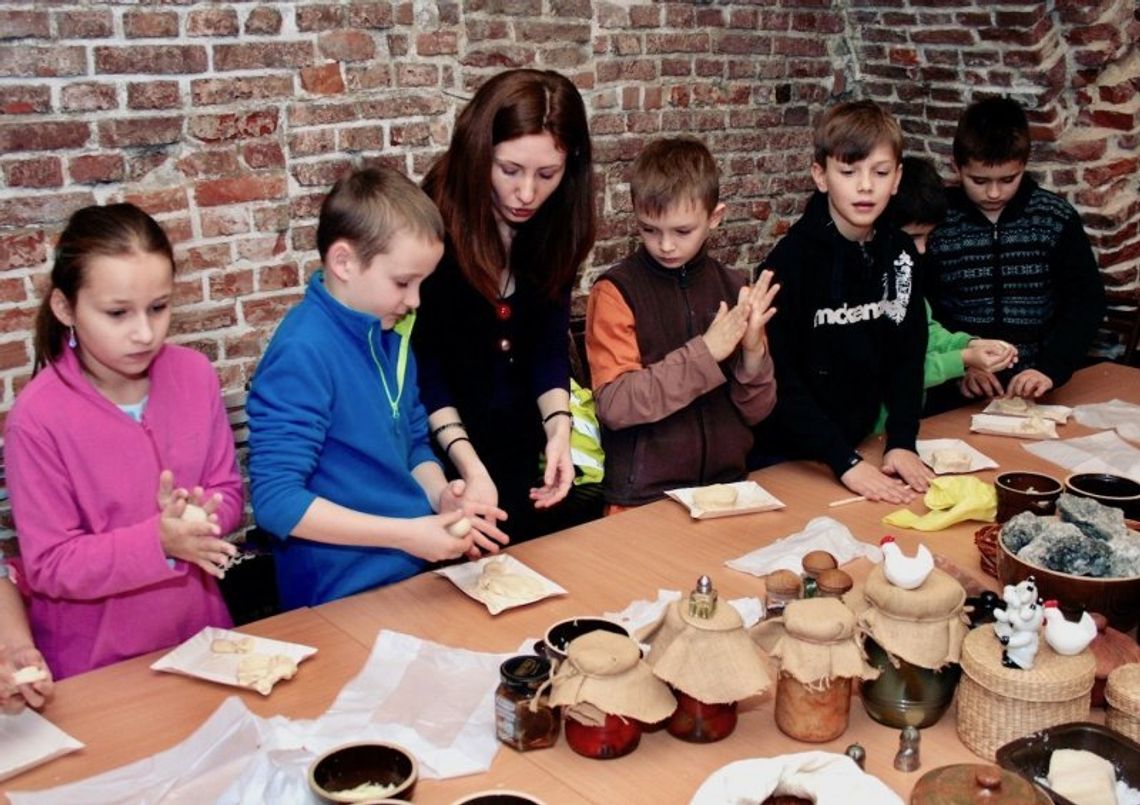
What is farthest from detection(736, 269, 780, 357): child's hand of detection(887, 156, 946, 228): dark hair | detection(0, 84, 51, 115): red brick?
detection(0, 84, 51, 115): red brick

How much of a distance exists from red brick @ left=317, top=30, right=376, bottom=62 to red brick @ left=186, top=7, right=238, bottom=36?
0.25 meters

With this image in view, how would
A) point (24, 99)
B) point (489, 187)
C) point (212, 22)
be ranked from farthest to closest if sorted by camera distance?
1. point (212, 22)
2. point (24, 99)
3. point (489, 187)

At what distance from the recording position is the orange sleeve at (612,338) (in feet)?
9.04

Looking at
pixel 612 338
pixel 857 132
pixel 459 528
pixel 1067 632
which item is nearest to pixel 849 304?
pixel 857 132

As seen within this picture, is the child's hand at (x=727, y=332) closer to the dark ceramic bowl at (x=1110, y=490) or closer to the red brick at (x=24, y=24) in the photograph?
the dark ceramic bowl at (x=1110, y=490)

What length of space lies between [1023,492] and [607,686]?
117 cm

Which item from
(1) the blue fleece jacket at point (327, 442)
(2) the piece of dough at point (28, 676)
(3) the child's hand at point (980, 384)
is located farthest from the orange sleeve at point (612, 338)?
(2) the piece of dough at point (28, 676)

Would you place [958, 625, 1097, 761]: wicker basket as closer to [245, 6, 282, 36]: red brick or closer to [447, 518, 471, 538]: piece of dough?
[447, 518, 471, 538]: piece of dough

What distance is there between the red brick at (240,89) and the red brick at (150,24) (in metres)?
0.13

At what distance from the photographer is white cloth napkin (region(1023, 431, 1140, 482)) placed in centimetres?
280

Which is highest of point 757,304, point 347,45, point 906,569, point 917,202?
point 347,45

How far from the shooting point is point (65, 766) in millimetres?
1637

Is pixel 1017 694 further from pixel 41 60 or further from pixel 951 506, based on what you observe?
pixel 41 60

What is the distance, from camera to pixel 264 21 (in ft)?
10.1
